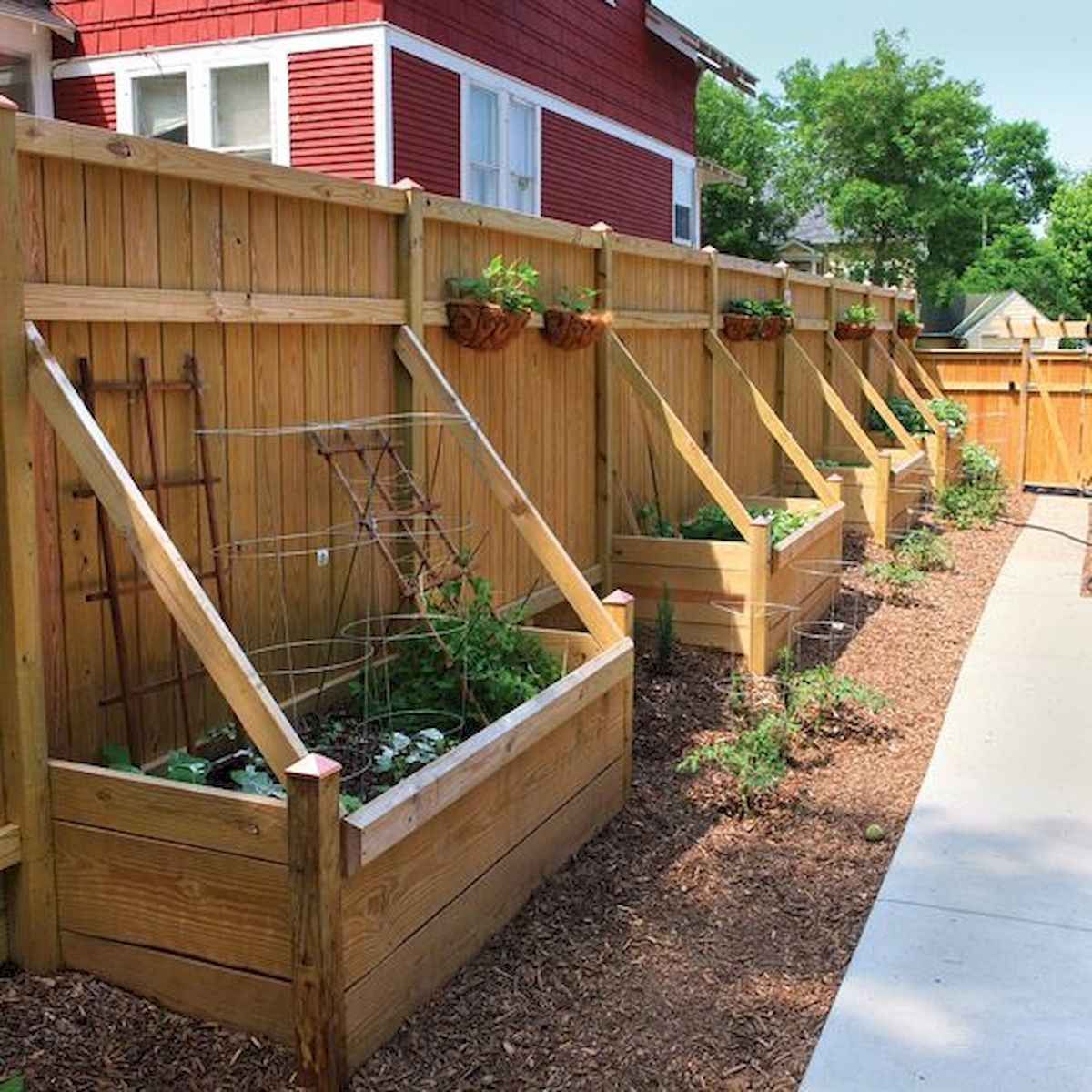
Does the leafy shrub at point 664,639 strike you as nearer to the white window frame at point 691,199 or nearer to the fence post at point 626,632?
the fence post at point 626,632

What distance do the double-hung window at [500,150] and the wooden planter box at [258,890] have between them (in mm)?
10968

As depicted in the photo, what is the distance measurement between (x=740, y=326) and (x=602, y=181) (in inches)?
305

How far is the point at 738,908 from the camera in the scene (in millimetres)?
4469

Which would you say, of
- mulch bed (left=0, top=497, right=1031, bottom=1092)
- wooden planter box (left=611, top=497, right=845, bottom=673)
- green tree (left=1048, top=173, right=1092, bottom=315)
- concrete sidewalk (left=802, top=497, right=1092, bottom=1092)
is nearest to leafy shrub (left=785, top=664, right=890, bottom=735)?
mulch bed (left=0, top=497, right=1031, bottom=1092)

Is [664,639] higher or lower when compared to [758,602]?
lower

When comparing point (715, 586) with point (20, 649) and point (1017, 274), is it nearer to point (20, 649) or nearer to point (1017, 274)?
point (20, 649)

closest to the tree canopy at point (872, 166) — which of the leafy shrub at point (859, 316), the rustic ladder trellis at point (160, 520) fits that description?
the leafy shrub at point (859, 316)

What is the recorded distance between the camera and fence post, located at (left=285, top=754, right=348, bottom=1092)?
3.12 m

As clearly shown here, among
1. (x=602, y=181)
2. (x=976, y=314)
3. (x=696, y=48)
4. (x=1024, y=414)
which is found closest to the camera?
(x=1024, y=414)

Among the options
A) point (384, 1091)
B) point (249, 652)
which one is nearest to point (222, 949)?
point (384, 1091)

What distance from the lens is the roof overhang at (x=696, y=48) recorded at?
58.5ft

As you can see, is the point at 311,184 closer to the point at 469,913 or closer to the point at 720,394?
the point at 469,913

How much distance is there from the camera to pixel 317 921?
10.3 ft

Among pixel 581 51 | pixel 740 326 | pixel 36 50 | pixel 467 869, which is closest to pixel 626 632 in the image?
pixel 467 869
